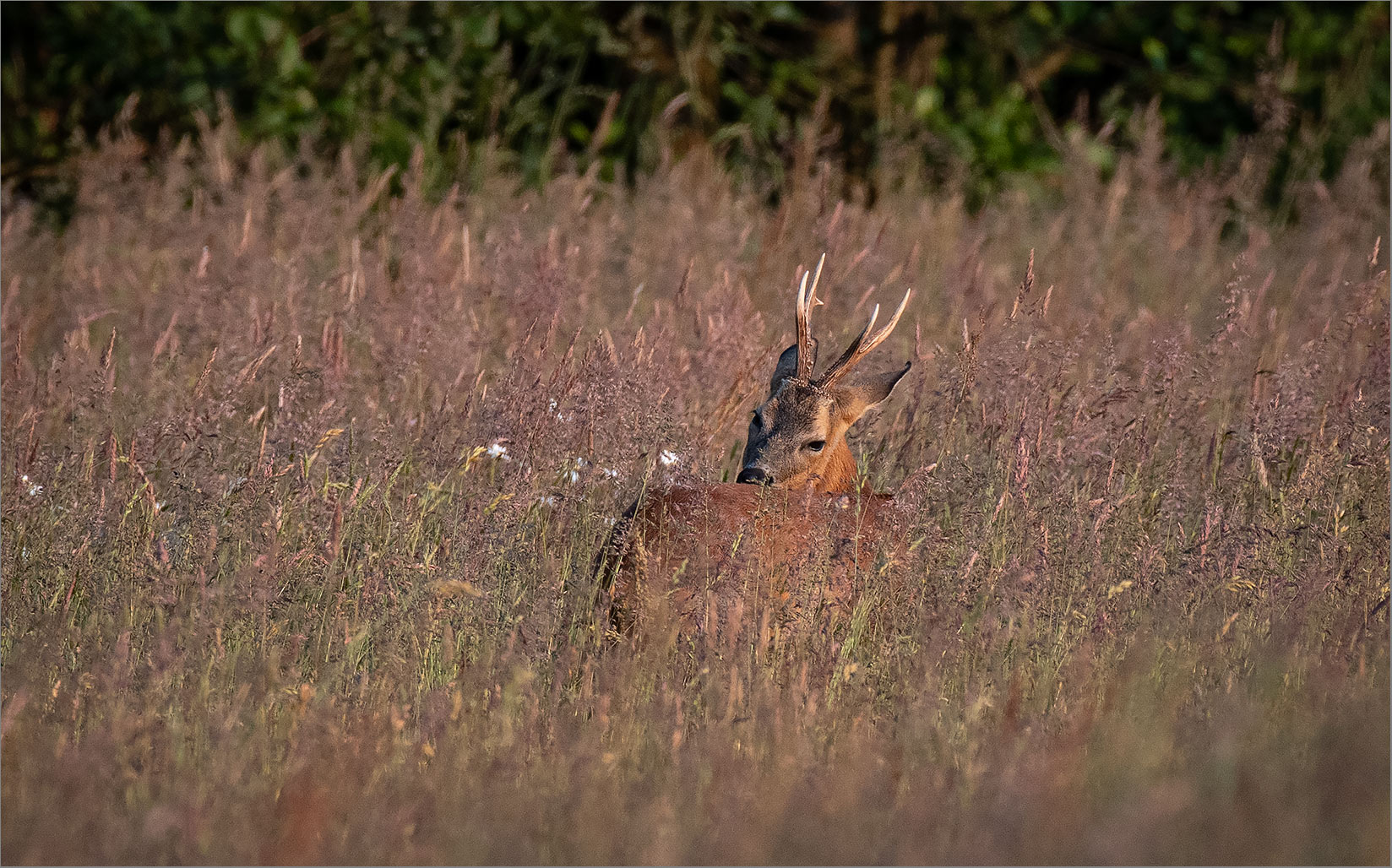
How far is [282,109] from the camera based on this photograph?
9.39 metres

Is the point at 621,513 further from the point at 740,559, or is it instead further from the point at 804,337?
Answer: the point at 804,337

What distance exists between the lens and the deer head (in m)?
5.32

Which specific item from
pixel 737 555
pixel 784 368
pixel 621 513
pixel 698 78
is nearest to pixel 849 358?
pixel 784 368

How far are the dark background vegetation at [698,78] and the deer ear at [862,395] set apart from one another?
11.0 feet

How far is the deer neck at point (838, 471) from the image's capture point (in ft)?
18.1

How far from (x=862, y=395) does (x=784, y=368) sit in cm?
43

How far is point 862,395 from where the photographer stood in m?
5.39

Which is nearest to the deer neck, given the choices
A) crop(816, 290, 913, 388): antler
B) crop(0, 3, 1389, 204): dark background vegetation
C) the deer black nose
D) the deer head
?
the deer head

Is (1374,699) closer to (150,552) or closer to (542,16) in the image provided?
(150,552)

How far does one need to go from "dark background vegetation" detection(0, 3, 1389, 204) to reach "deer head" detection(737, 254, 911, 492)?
11.0 feet

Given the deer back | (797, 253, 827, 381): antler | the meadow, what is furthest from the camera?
(797, 253, 827, 381): antler

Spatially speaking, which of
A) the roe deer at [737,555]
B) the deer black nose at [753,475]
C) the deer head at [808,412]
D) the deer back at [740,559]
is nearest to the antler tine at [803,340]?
the deer head at [808,412]

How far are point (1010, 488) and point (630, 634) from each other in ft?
3.74

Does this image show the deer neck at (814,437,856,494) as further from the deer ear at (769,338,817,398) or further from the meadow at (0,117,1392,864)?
the deer ear at (769,338,817,398)
